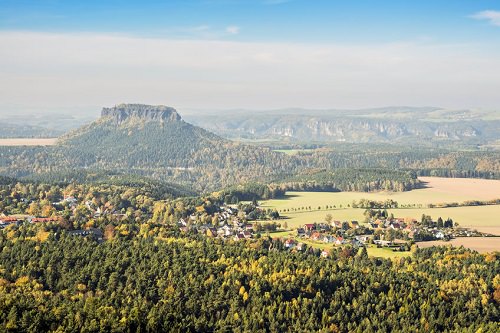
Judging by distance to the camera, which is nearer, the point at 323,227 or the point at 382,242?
the point at 382,242

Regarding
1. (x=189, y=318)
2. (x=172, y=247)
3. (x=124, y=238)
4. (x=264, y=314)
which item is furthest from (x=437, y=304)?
(x=124, y=238)

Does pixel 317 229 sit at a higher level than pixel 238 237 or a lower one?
lower

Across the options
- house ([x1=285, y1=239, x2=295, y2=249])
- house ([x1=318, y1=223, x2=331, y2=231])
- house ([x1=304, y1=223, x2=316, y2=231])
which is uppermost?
house ([x1=285, y1=239, x2=295, y2=249])

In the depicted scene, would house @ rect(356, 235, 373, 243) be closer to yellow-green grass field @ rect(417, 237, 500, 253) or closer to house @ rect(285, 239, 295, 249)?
yellow-green grass field @ rect(417, 237, 500, 253)

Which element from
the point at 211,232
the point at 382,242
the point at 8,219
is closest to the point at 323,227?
the point at 382,242

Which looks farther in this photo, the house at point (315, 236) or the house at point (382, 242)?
the house at point (315, 236)

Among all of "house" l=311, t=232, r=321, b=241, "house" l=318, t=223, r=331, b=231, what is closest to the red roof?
"house" l=311, t=232, r=321, b=241

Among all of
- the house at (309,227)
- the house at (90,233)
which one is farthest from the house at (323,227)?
the house at (90,233)

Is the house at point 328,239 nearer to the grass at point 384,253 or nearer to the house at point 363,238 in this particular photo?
the house at point 363,238

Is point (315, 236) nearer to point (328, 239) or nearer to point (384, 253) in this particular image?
point (328, 239)
